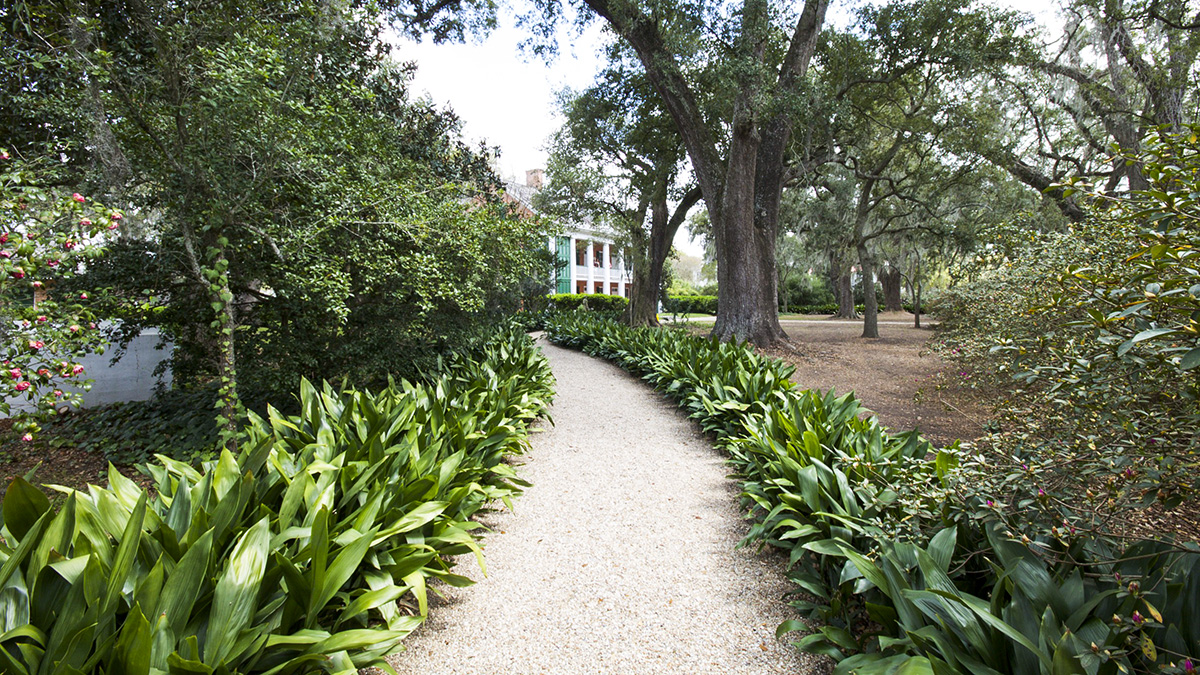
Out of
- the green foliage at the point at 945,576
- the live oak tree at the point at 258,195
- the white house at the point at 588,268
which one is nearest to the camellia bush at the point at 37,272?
the live oak tree at the point at 258,195

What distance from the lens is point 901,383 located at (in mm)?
7883

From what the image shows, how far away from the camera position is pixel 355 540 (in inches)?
78.1

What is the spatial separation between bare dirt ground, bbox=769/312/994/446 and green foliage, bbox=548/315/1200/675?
83.5 inches

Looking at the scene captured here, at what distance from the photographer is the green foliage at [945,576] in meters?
1.52

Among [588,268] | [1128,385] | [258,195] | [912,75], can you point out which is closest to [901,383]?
[1128,385]

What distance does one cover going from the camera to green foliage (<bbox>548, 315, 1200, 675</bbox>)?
1.52 metres

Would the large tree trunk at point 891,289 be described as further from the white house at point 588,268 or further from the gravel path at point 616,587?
the gravel path at point 616,587

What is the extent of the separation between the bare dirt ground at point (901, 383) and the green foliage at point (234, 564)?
4.26 metres

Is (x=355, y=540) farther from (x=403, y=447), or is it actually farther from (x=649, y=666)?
(x=649, y=666)

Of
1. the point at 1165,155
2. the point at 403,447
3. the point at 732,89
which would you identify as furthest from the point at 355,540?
the point at 732,89

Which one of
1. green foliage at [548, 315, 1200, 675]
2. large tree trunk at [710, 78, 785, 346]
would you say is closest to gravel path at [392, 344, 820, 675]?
green foliage at [548, 315, 1200, 675]

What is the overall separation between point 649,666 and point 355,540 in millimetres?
1268

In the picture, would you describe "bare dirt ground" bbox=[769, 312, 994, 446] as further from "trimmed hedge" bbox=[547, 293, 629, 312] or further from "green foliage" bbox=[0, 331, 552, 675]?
"trimmed hedge" bbox=[547, 293, 629, 312]

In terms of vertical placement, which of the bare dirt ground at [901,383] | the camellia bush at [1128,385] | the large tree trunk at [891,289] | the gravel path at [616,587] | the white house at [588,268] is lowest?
the gravel path at [616,587]
